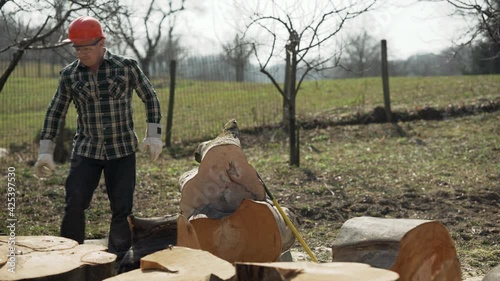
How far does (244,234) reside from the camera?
463cm

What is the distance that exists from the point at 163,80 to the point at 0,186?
11.7m

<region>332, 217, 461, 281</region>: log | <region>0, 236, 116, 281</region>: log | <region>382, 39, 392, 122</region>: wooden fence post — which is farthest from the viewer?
<region>382, 39, 392, 122</region>: wooden fence post

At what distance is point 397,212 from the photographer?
7.50 metres

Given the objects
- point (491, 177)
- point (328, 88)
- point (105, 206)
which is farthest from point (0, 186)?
point (328, 88)

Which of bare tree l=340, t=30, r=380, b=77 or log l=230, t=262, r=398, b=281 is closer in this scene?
log l=230, t=262, r=398, b=281

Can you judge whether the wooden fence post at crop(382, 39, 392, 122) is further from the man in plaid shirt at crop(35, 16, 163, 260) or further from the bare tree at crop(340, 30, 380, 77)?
the man in plaid shirt at crop(35, 16, 163, 260)

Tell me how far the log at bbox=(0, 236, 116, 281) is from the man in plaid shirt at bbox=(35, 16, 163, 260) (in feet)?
3.71

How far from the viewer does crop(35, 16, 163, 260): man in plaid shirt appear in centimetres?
521

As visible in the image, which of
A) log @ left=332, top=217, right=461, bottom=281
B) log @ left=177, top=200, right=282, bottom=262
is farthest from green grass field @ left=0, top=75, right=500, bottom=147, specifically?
log @ left=332, top=217, right=461, bottom=281

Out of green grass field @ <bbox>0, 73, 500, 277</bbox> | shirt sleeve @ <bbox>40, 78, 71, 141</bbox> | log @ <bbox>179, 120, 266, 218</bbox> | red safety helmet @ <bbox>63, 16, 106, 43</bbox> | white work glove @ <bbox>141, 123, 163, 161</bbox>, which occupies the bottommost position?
green grass field @ <bbox>0, 73, 500, 277</bbox>

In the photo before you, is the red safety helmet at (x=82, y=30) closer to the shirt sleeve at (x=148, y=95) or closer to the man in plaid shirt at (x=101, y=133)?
the man in plaid shirt at (x=101, y=133)

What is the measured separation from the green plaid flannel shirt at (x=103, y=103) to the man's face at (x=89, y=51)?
72 millimetres

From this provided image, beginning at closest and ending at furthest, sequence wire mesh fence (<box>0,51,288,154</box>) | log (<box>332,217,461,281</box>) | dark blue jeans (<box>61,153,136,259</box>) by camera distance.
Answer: log (<box>332,217,461,281</box>)
dark blue jeans (<box>61,153,136,259</box>)
wire mesh fence (<box>0,51,288,154</box>)

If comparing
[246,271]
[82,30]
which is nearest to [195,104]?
[82,30]
